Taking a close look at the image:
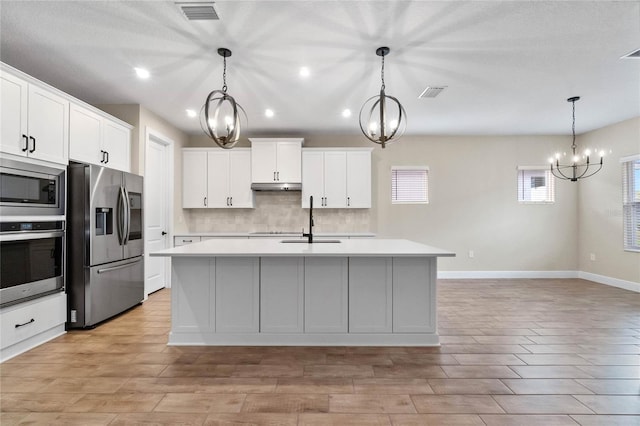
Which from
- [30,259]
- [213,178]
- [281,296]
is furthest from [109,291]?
[213,178]

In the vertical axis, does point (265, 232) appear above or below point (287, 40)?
below

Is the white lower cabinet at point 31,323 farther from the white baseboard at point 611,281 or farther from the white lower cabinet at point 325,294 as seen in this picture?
the white baseboard at point 611,281

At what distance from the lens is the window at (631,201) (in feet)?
16.7

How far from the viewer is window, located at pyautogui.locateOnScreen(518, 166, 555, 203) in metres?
6.19

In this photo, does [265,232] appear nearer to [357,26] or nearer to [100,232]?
[100,232]

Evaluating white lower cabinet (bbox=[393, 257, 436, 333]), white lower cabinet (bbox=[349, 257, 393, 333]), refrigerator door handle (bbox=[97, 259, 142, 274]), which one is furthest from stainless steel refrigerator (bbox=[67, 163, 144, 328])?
white lower cabinet (bbox=[393, 257, 436, 333])

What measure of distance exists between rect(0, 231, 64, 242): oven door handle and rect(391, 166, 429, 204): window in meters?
4.91

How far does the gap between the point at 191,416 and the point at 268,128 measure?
4.52 meters

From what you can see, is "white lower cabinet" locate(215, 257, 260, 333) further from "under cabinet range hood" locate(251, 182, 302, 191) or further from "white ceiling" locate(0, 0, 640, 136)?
"under cabinet range hood" locate(251, 182, 302, 191)

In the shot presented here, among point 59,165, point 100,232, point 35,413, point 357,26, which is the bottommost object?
point 35,413

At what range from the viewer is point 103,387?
2.27 m

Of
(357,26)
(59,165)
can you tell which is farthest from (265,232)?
(357,26)

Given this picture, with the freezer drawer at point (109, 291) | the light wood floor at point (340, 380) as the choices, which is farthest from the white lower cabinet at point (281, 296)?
the freezer drawer at point (109, 291)

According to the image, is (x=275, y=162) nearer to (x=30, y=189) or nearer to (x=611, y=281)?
(x=30, y=189)
